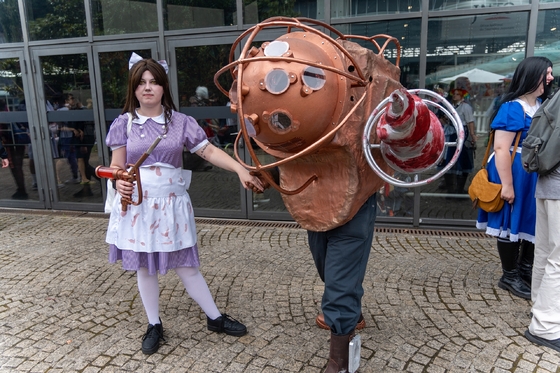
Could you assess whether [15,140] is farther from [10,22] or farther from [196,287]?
[196,287]

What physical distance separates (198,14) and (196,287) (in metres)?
3.72

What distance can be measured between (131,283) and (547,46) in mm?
4742

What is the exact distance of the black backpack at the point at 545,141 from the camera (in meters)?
2.40

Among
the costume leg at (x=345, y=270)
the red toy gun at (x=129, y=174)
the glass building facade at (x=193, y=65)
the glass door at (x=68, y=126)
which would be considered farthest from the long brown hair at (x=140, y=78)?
the glass door at (x=68, y=126)

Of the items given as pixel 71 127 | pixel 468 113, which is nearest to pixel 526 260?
pixel 468 113

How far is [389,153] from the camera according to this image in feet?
6.05

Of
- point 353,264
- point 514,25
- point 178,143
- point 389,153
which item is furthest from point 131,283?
A: point 514,25

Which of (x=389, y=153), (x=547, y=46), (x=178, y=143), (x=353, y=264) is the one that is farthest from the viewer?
(x=547, y=46)

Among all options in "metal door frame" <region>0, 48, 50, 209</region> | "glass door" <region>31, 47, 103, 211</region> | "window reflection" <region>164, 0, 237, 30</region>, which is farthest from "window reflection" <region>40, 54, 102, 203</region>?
"window reflection" <region>164, 0, 237, 30</region>

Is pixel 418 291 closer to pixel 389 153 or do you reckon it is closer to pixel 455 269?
pixel 455 269

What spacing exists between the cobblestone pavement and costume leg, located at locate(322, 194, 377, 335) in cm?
47

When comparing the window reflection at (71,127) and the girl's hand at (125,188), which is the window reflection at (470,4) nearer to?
the girl's hand at (125,188)

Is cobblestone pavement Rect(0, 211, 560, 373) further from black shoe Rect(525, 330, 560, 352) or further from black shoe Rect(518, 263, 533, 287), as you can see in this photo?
black shoe Rect(518, 263, 533, 287)

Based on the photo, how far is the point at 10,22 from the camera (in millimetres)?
5777
